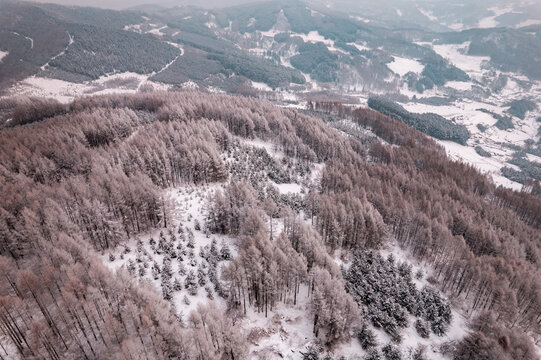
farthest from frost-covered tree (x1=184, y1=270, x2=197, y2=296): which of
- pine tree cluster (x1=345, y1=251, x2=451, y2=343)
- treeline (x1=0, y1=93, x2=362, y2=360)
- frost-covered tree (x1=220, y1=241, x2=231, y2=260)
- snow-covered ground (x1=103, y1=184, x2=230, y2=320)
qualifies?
pine tree cluster (x1=345, y1=251, x2=451, y2=343)

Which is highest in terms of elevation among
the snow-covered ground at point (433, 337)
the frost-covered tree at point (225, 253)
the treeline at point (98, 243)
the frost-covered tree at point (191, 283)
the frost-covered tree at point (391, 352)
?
the treeline at point (98, 243)

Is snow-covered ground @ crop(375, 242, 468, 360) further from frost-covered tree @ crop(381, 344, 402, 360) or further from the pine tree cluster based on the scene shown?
frost-covered tree @ crop(381, 344, 402, 360)

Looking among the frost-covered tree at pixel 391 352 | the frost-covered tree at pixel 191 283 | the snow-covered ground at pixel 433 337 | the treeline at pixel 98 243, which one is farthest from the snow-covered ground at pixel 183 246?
the snow-covered ground at pixel 433 337

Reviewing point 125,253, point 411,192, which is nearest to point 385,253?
point 411,192

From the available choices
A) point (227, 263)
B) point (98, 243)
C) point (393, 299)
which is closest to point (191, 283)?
point (227, 263)

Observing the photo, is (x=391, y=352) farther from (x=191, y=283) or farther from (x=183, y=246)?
(x=183, y=246)

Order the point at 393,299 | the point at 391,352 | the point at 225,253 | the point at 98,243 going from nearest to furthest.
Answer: the point at 391,352
the point at 393,299
the point at 98,243
the point at 225,253

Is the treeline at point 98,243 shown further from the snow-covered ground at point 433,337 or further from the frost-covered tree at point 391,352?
the snow-covered ground at point 433,337

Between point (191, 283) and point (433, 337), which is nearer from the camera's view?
point (191, 283)
